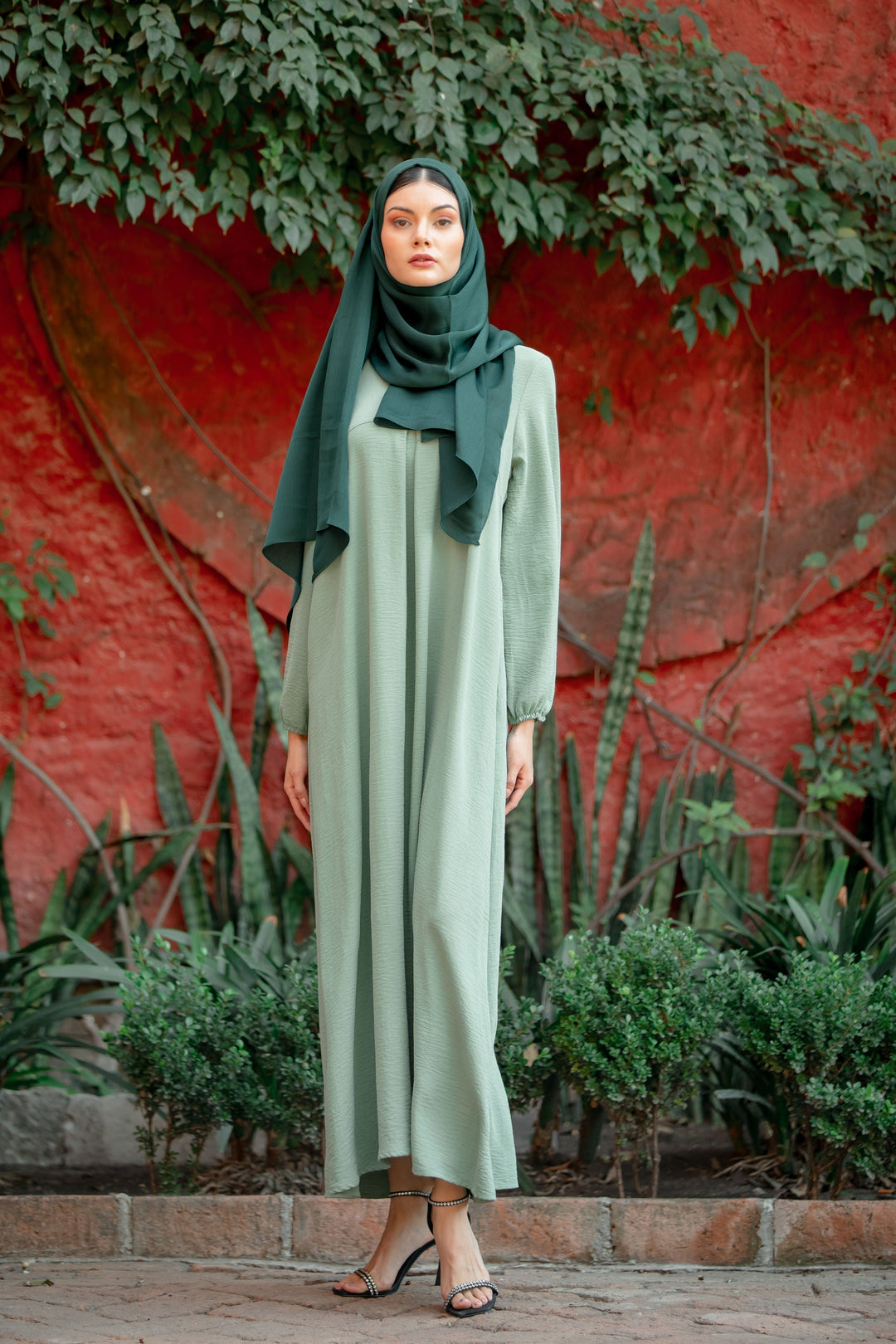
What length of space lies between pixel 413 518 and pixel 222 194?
6.04ft

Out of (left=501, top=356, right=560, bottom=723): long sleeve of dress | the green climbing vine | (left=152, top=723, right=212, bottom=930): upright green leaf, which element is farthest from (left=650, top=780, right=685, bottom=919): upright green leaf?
(left=501, top=356, right=560, bottom=723): long sleeve of dress

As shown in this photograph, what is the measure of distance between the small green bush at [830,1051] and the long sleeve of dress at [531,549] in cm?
84

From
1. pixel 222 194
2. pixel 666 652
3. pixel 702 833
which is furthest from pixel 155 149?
pixel 702 833

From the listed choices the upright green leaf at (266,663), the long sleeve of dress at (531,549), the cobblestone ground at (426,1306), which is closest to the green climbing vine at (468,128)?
the upright green leaf at (266,663)

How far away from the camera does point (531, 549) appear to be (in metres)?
2.14

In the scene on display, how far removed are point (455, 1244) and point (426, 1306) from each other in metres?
0.11

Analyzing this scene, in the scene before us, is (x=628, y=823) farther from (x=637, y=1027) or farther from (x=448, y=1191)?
(x=448, y=1191)

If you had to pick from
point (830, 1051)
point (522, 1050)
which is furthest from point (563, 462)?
point (830, 1051)

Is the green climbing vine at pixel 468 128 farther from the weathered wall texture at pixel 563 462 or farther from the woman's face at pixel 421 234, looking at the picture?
the woman's face at pixel 421 234

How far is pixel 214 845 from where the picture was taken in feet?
12.7

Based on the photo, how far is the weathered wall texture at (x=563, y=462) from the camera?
391 cm

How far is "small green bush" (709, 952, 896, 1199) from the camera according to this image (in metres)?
2.41

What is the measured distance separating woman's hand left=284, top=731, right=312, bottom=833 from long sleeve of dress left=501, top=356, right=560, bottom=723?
38cm

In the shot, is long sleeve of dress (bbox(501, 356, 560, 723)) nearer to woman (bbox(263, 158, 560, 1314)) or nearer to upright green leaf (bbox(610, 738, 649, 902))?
woman (bbox(263, 158, 560, 1314))
